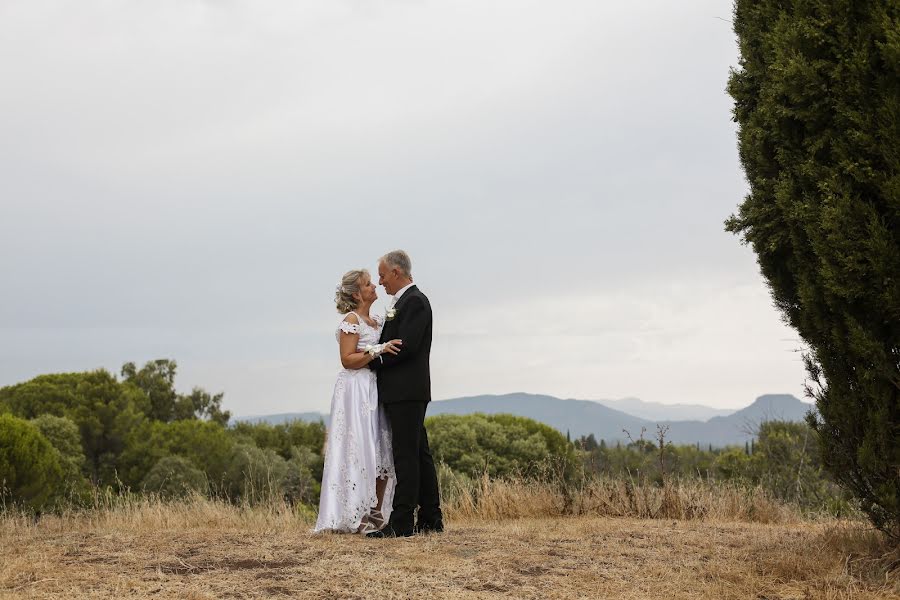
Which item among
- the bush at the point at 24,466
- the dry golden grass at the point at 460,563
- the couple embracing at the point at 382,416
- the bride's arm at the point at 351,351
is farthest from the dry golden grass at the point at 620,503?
the bush at the point at 24,466

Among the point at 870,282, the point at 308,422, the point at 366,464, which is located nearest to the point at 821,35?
the point at 870,282

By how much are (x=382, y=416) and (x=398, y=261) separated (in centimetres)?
168

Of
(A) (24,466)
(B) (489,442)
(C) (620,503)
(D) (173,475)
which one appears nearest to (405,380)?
(C) (620,503)

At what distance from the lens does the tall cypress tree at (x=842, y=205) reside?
21.6 feet

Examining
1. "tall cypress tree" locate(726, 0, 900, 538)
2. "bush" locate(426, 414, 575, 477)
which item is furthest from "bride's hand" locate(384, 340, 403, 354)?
"bush" locate(426, 414, 575, 477)

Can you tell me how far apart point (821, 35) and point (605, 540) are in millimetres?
5136

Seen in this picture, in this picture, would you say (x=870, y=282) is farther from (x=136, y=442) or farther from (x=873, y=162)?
(x=136, y=442)

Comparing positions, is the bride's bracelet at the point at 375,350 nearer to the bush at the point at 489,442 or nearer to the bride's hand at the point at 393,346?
the bride's hand at the point at 393,346

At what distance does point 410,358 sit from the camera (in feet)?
28.6

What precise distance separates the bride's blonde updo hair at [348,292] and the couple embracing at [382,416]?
0.01 metres

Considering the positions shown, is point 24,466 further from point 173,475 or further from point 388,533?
point 388,533

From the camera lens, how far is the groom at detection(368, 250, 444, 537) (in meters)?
8.64

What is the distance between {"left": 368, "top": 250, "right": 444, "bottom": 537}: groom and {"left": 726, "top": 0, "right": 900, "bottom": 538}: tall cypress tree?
3.43 m

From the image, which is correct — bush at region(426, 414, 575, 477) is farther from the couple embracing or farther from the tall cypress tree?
the tall cypress tree
